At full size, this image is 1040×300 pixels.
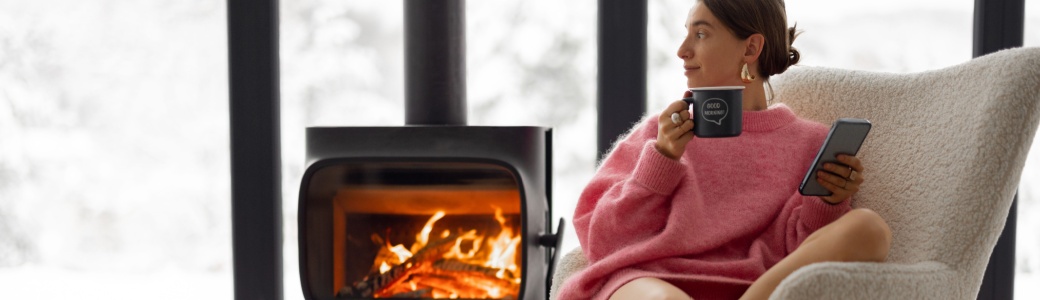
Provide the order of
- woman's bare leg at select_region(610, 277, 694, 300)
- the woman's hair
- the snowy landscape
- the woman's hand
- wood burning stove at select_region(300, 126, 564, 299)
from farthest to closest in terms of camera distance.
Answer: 1. the snowy landscape
2. wood burning stove at select_region(300, 126, 564, 299)
3. the woman's hair
4. the woman's hand
5. woman's bare leg at select_region(610, 277, 694, 300)

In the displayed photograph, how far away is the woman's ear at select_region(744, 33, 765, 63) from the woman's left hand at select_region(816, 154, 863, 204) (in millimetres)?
257

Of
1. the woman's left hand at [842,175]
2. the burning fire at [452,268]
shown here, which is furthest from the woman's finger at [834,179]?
the burning fire at [452,268]

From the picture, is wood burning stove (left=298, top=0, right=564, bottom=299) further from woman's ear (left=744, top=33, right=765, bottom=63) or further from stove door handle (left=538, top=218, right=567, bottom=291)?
woman's ear (left=744, top=33, right=765, bottom=63)

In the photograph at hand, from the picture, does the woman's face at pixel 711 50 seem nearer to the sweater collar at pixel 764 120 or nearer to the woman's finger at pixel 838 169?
the sweater collar at pixel 764 120

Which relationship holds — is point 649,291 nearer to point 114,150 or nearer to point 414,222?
point 414,222

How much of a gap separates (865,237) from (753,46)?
0.42 m

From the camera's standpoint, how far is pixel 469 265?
196 cm

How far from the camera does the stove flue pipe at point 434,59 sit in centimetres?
196

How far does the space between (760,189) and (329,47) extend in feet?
4.09

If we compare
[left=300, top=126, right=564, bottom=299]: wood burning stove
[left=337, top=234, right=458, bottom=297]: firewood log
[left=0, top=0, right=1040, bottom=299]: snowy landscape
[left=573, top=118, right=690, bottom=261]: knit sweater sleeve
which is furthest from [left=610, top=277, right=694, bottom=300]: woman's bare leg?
[left=0, top=0, right=1040, bottom=299]: snowy landscape

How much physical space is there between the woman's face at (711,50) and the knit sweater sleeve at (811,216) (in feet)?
0.85

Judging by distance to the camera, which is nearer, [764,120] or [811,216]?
[811,216]

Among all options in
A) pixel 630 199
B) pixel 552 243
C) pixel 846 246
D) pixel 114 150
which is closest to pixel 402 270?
pixel 552 243

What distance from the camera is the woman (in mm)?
1388
